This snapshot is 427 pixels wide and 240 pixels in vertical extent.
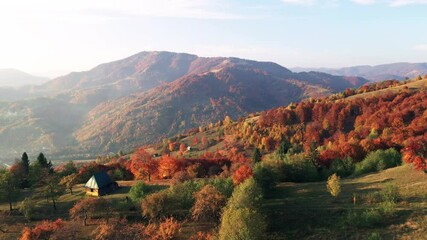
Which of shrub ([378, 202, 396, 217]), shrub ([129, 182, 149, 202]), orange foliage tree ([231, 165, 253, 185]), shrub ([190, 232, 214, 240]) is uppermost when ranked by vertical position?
orange foliage tree ([231, 165, 253, 185])

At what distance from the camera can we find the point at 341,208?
191ft

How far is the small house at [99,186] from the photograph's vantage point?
8438 cm

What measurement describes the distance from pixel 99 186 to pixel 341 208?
55.8 m

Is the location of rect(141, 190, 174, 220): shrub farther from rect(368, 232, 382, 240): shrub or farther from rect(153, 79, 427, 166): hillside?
rect(153, 79, 427, 166): hillside

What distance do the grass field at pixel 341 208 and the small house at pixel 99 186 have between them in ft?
135

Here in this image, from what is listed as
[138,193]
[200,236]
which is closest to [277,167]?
[200,236]

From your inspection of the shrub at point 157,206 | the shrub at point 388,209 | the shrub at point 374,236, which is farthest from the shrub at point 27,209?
the shrub at point 388,209

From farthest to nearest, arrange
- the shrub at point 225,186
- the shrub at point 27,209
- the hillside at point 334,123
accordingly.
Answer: the hillside at point 334,123 → the shrub at point 27,209 → the shrub at point 225,186

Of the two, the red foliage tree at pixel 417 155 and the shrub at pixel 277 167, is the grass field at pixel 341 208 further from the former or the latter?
the shrub at pixel 277 167

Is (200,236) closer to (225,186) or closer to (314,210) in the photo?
(225,186)

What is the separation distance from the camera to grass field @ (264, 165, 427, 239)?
163ft

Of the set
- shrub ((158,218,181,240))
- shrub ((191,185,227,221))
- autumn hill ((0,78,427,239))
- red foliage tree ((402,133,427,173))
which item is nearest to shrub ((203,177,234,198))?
autumn hill ((0,78,427,239))

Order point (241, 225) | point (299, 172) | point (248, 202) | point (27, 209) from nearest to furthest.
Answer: point (241, 225)
point (248, 202)
point (27, 209)
point (299, 172)

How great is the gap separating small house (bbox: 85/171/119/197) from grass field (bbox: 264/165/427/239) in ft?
135
